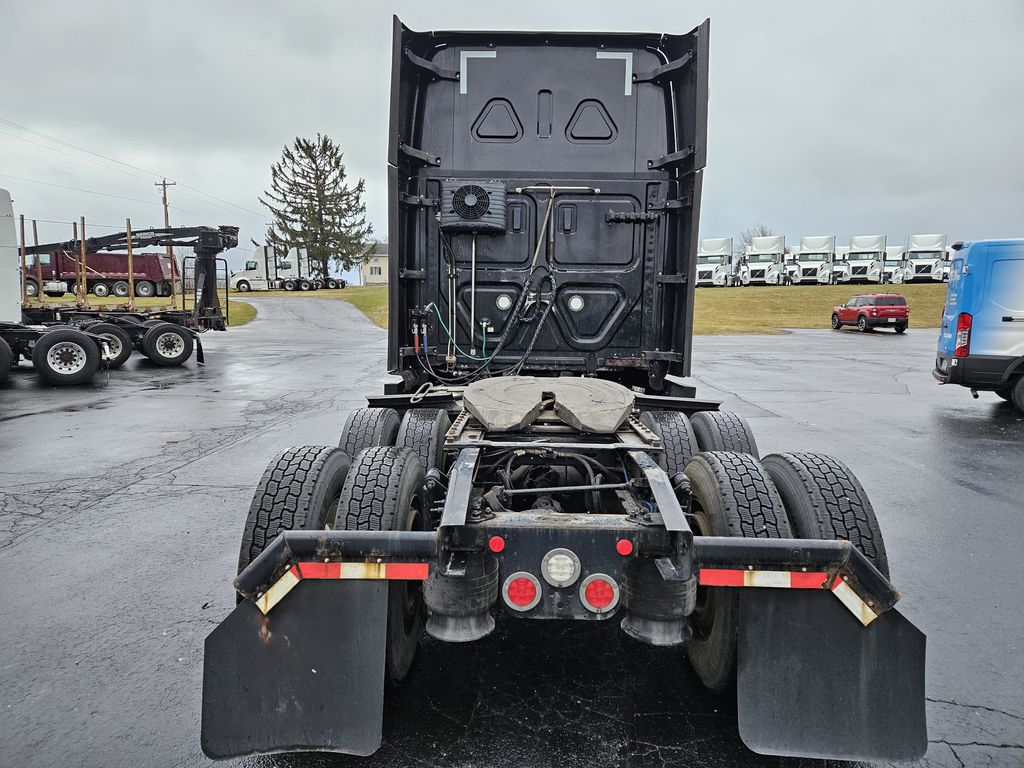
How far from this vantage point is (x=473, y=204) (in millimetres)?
4980

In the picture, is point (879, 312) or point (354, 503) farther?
point (879, 312)

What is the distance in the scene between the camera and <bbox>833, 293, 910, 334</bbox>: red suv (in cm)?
3069

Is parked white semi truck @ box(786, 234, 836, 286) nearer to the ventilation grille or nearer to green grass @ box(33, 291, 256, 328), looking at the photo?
green grass @ box(33, 291, 256, 328)

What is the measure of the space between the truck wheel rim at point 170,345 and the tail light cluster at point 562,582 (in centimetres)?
1533

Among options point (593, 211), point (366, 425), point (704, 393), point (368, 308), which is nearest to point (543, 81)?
point (593, 211)

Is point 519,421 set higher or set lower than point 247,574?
higher

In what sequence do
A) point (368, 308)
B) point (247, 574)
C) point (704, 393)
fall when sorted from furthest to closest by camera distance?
point (368, 308) → point (704, 393) → point (247, 574)

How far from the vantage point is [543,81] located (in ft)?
17.0

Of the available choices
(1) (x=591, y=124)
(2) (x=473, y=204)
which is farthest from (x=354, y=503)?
(1) (x=591, y=124)

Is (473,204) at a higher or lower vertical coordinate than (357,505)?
higher

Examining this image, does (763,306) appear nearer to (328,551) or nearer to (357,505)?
(357,505)

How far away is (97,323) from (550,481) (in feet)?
47.7

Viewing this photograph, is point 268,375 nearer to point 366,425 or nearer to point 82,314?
point 82,314

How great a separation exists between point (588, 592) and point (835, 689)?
2.82ft
